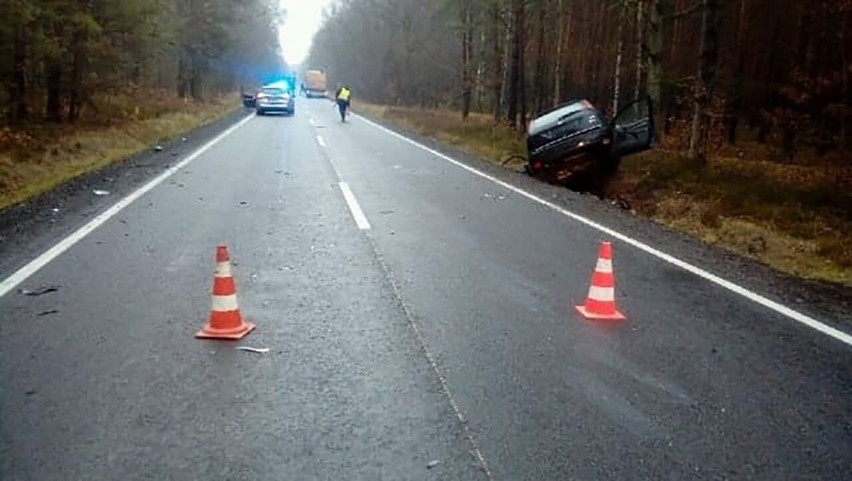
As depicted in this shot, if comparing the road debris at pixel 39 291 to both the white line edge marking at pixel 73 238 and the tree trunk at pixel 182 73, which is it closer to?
the white line edge marking at pixel 73 238

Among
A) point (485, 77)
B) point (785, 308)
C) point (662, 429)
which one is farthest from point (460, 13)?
point (662, 429)

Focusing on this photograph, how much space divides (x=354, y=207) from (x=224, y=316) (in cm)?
645

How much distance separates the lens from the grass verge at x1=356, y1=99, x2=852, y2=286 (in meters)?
10.7

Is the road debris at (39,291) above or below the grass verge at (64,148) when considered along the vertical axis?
below

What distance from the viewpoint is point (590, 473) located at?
145 inches

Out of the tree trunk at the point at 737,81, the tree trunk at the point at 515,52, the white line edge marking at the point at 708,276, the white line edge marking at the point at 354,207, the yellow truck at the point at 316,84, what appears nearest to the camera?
the white line edge marking at the point at 708,276

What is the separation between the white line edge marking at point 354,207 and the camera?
10.6 metres

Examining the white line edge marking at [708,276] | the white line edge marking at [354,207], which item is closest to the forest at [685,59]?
the white line edge marking at [708,276]

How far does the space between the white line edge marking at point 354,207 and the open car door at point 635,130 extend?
5.48 meters

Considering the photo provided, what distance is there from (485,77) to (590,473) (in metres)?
49.9

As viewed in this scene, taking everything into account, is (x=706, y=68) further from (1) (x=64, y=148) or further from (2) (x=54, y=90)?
(2) (x=54, y=90)

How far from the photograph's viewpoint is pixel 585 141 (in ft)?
51.5

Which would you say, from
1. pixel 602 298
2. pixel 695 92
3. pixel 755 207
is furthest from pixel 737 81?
pixel 602 298

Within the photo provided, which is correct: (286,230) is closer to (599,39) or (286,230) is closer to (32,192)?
(32,192)
